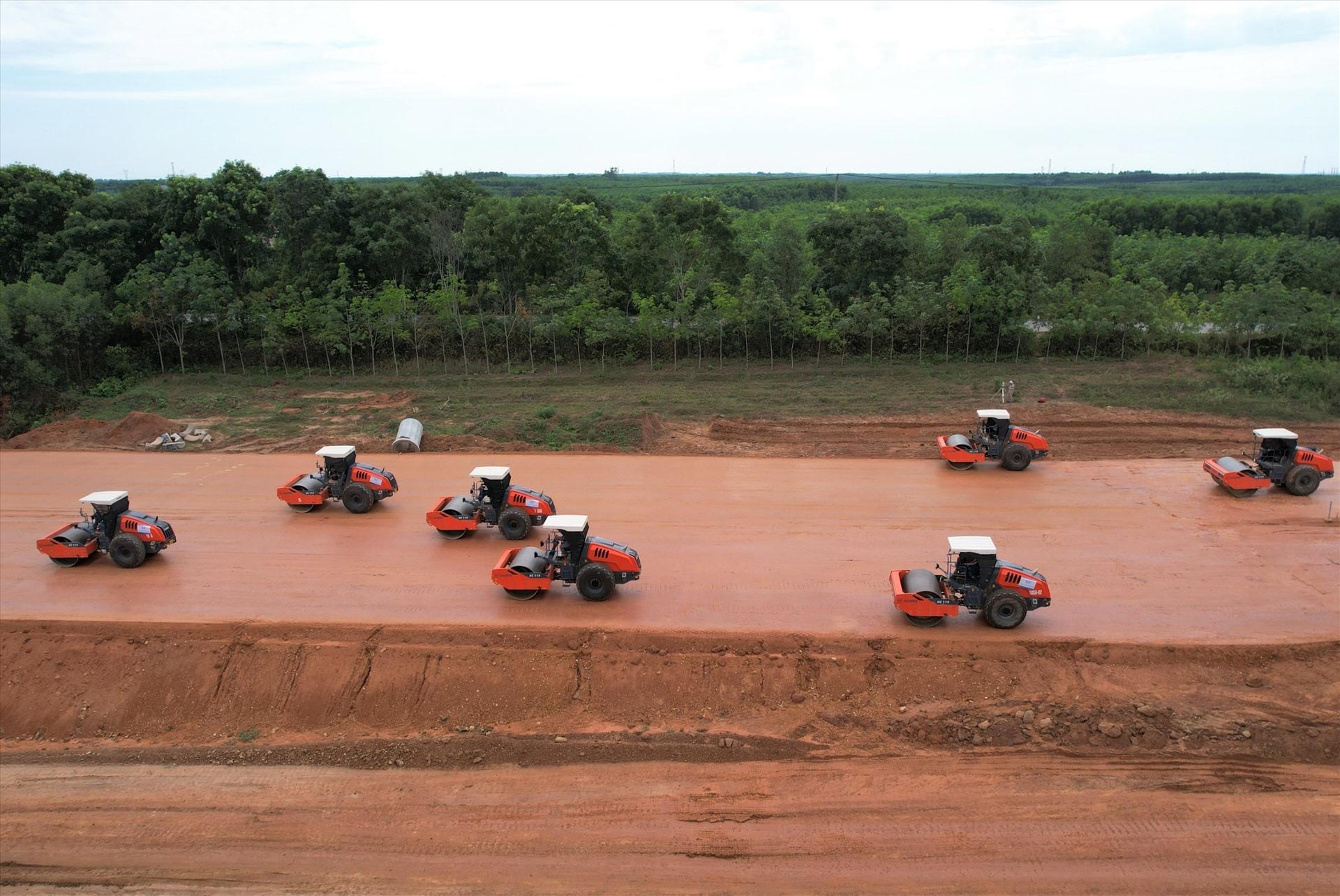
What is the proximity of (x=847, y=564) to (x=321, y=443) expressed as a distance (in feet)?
60.0

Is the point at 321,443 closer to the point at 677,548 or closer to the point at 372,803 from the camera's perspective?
the point at 677,548

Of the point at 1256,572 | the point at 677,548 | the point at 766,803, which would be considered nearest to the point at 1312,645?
the point at 1256,572

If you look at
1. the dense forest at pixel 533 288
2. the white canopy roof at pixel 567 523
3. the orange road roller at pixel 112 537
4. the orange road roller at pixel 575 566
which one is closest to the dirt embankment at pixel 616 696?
the orange road roller at pixel 575 566

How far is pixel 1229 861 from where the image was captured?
1169 cm

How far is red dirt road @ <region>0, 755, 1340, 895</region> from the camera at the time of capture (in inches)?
459

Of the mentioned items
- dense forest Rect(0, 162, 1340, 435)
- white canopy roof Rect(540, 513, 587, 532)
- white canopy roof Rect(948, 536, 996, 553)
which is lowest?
white canopy roof Rect(948, 536, 996, 553)

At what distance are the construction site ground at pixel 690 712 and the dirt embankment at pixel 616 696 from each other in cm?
5

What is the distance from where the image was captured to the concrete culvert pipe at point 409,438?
90.5ft

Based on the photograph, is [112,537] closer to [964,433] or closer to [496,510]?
[496,510]

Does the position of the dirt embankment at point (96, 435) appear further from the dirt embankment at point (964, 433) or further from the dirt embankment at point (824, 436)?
the dirt embankment at point (964, 433)

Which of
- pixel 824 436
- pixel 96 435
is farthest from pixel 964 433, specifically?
pixel 96 435

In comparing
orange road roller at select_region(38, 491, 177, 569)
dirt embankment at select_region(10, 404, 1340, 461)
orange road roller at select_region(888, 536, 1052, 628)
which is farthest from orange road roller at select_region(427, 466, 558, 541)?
orange road roller at select_region(888, 536, 1052, 628)

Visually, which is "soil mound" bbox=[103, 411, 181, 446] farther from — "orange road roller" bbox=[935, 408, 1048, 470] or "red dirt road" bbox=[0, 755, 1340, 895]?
"orange road roller" bbox=[935, 408, 1048, 470]

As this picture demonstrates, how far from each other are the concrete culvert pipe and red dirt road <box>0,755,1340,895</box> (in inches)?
568
